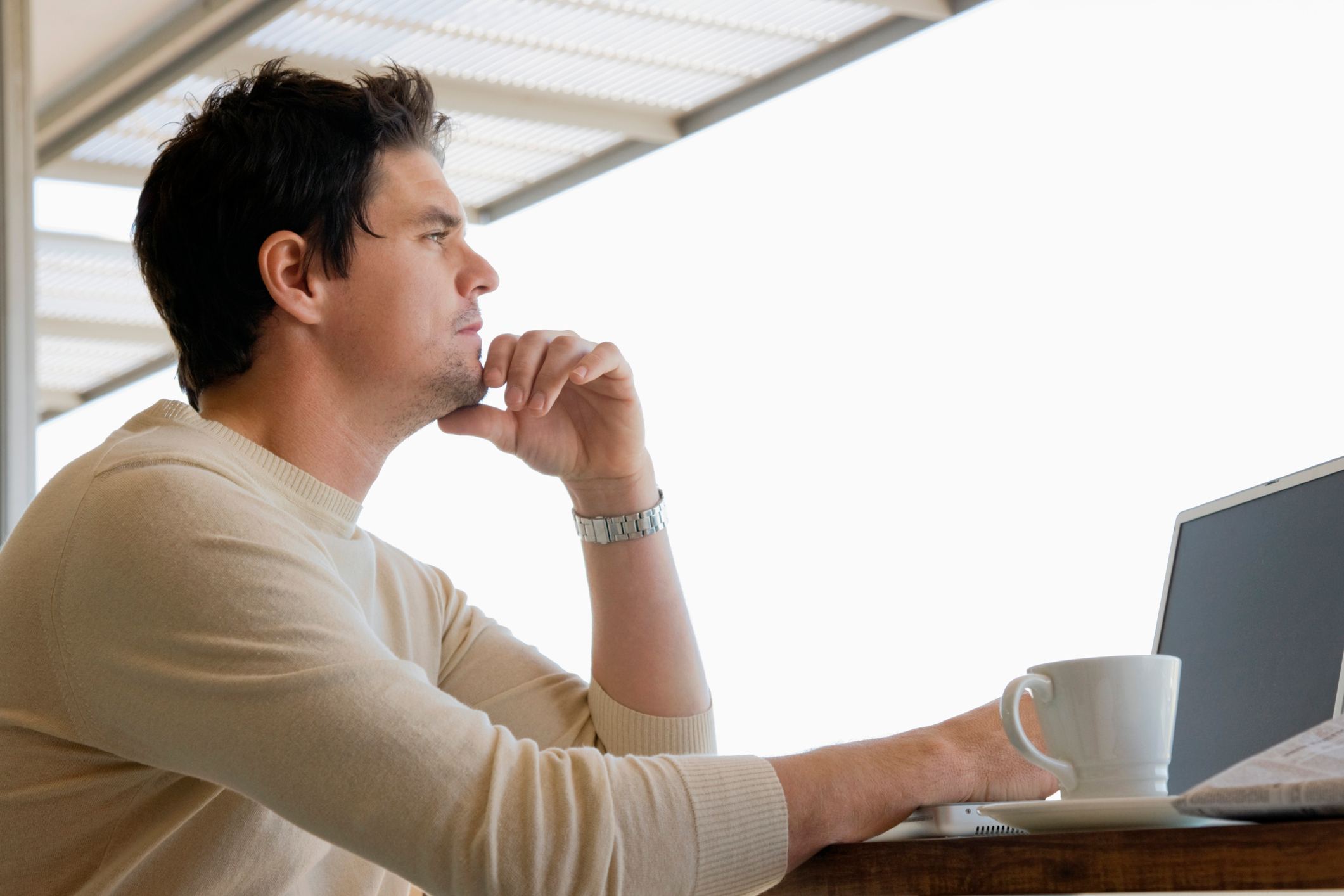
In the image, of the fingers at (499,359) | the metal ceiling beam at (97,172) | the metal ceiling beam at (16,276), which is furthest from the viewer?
Answer: the metal ceiling beam at (97,172)

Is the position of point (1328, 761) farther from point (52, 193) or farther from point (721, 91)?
point (52, 193)

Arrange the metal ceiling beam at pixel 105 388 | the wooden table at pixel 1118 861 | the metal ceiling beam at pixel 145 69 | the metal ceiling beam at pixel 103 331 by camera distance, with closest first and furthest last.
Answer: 1. the wooden table at pixel 1118 861
2. the metal ceiling beam at pixel 145 69
3. the metal ceiling beam at pixel 103 331
4. the metal ceiling beam at pixel 105 388

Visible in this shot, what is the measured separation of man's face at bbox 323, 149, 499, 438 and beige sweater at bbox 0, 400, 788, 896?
240 millimetres

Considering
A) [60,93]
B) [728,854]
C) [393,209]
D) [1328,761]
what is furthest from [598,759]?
[60,93]

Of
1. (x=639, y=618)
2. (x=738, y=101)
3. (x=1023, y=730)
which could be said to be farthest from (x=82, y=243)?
(x=1023, y=730)

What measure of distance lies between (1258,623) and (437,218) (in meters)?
0.91

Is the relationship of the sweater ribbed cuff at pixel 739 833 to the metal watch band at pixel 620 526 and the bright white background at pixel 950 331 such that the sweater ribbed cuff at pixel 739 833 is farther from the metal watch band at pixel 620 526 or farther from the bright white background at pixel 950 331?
the bright white background at pixel 950 331

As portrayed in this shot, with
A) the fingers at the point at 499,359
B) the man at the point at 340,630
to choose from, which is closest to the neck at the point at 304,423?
the man at the point at 340,630

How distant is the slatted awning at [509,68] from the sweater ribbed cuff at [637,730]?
7.82ft

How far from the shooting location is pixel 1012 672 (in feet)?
12.2

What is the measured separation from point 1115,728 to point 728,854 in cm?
25

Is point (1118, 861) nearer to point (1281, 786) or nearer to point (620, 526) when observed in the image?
point (1281, 786)

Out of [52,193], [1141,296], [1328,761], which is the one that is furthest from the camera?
[52,193]

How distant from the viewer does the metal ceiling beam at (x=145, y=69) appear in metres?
3.59
